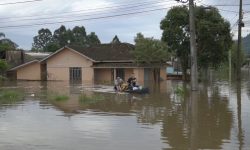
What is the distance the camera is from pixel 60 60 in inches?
2530

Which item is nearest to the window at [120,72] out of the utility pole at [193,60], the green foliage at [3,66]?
the green foliage at [3,66]

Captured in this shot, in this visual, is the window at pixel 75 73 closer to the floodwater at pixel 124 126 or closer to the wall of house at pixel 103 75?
the wall of house at pixel 103 75

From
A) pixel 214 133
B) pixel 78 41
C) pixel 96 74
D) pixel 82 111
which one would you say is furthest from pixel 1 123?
pixel 78 41

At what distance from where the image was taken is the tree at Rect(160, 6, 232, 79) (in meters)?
52.9

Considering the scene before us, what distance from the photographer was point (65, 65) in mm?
63781

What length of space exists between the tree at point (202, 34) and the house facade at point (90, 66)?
4619 mm

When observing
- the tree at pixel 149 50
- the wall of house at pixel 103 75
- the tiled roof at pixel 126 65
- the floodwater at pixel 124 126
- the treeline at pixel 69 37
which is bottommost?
the floodwater at pixel 124 126

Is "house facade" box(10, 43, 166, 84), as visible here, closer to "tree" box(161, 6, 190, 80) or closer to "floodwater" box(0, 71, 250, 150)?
"tree" box(161, 6, 190, 80)

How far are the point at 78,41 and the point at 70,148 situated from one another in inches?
4344

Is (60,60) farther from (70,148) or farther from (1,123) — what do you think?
(70,148)

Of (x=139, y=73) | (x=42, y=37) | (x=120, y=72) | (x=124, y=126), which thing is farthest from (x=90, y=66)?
(x=42, y=37)

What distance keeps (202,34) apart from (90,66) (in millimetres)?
15688

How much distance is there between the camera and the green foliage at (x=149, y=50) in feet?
183

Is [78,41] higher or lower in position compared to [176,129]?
higher
